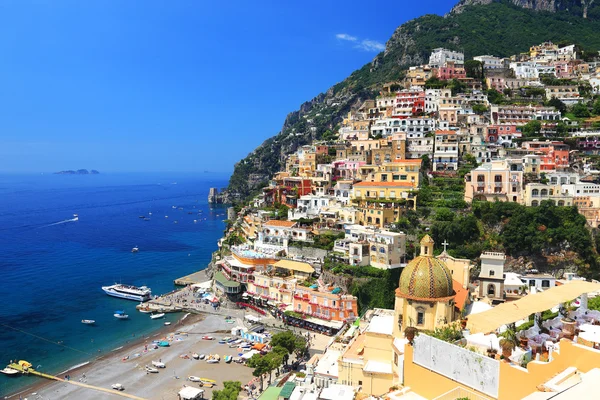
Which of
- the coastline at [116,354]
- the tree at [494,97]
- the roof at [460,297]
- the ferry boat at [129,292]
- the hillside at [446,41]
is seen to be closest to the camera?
the roof at [460,297]

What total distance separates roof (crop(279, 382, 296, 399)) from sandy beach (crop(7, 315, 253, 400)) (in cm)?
674

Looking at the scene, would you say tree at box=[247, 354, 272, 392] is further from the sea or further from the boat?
the boat

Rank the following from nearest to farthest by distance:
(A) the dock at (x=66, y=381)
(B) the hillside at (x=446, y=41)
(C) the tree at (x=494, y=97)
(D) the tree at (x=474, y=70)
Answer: (A) the dock at (x=66, y=381), (C) the tree at (x=494, y=97), (D) the tree at (x=474, y=70), (B) the hillside at (x=446, y=41)

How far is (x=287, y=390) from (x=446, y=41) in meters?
111

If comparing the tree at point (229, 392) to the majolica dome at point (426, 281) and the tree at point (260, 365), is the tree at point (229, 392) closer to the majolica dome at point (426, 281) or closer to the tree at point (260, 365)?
the tree at point (260, 365)

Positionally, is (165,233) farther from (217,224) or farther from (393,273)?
(393,273)

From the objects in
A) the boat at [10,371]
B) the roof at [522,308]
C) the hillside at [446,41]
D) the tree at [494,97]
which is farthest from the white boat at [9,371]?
the hillside at [446,41]

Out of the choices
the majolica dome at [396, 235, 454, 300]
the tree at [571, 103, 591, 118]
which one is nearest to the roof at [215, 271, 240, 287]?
the majolica dome at [396, 235, 454, 300]

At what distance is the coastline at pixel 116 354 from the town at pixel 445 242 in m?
5.93

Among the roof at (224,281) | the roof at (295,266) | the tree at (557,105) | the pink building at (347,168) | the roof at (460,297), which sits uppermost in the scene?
the tree at (557,105)

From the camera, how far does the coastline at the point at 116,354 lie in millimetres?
34369

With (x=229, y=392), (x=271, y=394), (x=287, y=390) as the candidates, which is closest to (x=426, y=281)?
(x=287, y=390)

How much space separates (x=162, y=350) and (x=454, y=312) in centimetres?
2739

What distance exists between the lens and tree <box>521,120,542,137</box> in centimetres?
6531
